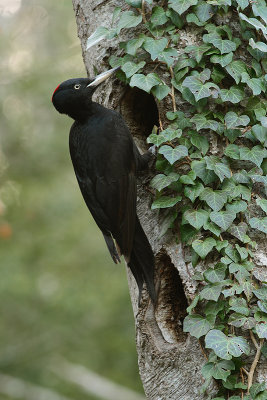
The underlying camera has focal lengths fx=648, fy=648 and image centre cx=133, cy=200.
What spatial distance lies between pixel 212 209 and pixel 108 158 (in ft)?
2.76

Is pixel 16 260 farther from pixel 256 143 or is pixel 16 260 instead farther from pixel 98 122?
pixel 256 143

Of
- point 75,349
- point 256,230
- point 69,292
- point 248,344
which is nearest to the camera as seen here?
point 248,344

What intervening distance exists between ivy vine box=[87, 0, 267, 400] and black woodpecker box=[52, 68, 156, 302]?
0.25 m

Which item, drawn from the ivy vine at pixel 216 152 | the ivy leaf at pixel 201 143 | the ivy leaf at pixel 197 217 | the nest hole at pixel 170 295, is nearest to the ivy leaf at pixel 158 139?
the ivy vine at pixel 216 152

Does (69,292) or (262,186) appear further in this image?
(69,292)

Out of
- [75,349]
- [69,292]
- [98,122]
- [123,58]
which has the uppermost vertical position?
[123,58]

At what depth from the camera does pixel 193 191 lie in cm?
304

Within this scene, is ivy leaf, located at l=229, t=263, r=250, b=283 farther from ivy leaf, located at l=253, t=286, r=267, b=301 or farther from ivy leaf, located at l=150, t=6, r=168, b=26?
ivy leaf, located at l=150, t=6, r=168, b=26

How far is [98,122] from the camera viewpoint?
3.67 metres

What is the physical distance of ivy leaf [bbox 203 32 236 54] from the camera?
3.10 meters

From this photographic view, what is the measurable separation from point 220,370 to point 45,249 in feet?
18.1

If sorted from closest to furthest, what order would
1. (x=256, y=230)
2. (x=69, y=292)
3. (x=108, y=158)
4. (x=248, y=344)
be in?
(x=248, y=344) < (x=256, y=230) < (x=108, y=158) < (x=69, y=292)

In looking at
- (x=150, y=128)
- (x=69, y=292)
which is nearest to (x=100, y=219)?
(x=150, y=128)

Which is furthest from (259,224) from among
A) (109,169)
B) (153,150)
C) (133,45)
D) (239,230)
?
(133,45)
